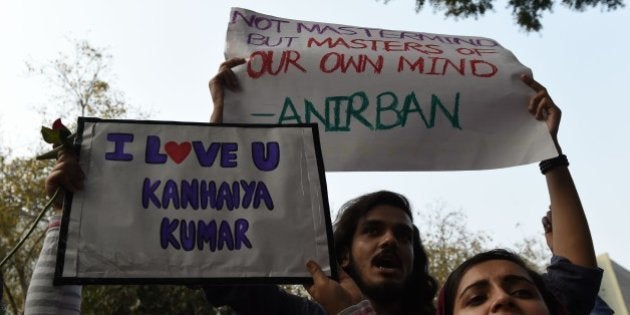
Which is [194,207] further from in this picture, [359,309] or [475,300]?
[475,300]

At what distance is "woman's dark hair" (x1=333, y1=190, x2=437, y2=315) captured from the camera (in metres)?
2.55

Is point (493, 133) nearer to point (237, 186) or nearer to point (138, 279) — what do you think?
point (237, 186)

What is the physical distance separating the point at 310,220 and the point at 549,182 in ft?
3.13

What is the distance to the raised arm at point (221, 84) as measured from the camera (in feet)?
7.82

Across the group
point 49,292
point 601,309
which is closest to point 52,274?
point 49,292

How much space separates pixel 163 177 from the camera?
1950 mm

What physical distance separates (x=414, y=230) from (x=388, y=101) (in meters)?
0.58

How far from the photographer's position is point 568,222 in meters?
2.36

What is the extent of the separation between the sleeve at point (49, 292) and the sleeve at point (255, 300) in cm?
37

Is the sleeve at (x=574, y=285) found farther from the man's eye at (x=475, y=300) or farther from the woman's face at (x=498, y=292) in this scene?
the man's eye at (x=475, y=300)

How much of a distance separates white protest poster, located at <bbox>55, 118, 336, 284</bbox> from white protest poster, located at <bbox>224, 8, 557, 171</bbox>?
15.2 inches

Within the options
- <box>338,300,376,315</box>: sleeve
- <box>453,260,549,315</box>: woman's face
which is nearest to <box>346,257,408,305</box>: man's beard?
<box>453,260,549,315</box>: woman's face

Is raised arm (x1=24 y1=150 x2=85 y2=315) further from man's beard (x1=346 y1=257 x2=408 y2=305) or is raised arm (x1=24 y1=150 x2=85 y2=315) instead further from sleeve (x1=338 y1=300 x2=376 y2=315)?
man's beard (x1=346 y1=257 x2=408 y2=305)

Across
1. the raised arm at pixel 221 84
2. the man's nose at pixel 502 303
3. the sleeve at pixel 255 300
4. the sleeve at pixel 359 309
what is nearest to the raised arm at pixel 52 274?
the sleeve at pixel 255 300
